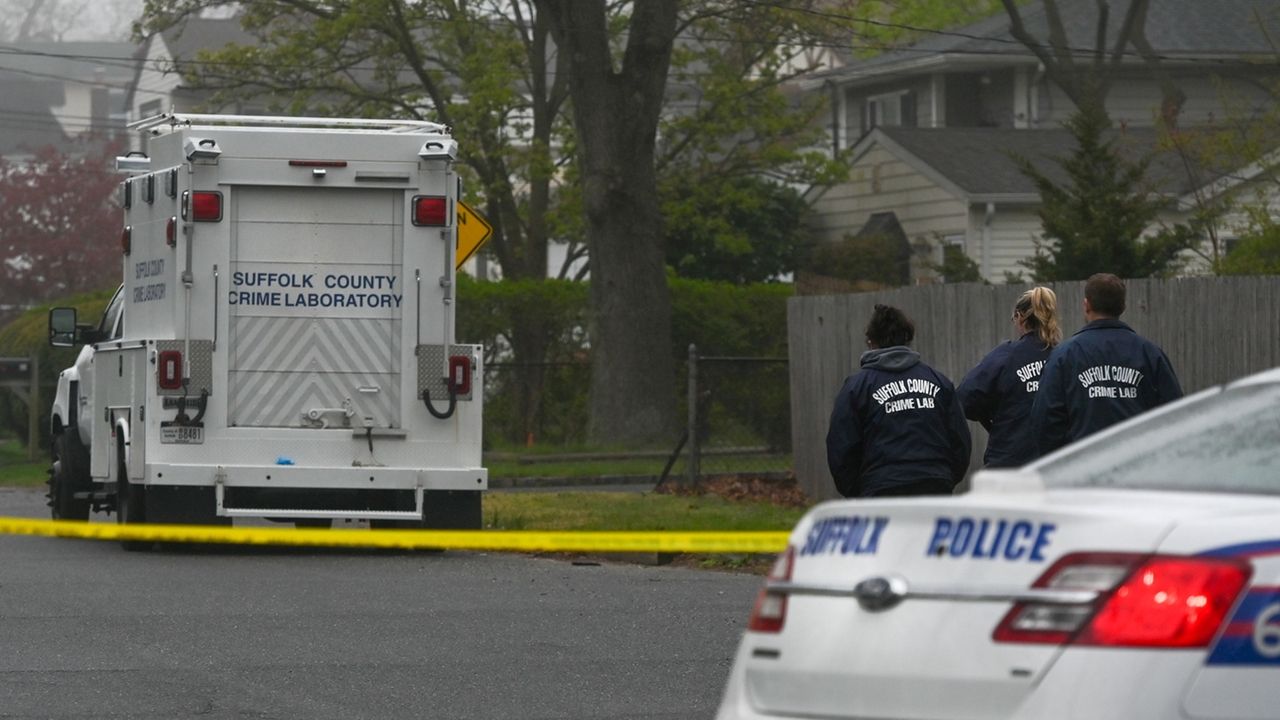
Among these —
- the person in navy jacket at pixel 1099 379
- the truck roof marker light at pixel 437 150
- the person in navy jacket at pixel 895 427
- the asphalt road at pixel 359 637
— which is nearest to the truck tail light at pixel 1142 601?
the asphalt road at pixel 359 637

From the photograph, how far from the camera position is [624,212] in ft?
86.5

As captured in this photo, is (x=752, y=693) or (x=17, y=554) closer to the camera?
(x=752, y=693)

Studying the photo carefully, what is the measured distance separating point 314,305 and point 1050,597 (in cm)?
1132

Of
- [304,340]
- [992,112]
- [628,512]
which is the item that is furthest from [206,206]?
[992,112]

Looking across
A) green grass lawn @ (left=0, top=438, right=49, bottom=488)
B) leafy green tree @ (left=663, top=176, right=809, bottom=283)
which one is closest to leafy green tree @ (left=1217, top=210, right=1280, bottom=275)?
leafy green tree @ (left=663, top=176, right=809, bottom=283)

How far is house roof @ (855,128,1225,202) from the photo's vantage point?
109 feet

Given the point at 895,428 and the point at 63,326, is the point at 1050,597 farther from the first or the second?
the point at 63,326

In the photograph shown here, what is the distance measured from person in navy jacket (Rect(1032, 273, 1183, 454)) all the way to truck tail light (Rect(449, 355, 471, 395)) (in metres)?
6.57

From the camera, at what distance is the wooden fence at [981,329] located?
14297 millimetres

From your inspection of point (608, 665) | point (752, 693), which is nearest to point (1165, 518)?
point (752, 693)

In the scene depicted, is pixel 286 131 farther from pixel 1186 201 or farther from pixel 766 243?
pixel 766 243

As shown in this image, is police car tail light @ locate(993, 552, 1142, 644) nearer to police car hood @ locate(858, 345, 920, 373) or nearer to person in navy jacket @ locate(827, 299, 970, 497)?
person in navy jacket @ locate(827, 299, 970, 497)

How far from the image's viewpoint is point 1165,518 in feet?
14.0

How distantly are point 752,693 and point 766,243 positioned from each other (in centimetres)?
3235
